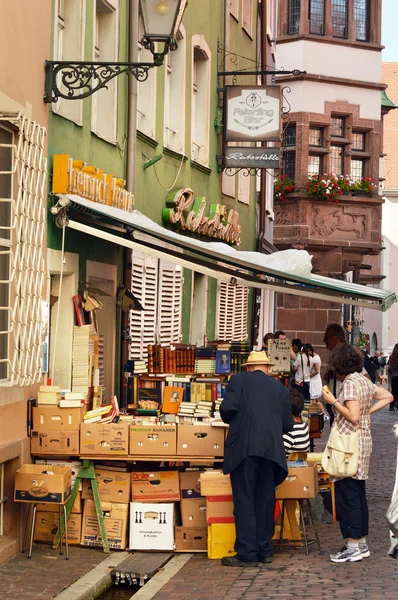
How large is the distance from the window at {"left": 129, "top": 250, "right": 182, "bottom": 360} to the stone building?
42.9ft

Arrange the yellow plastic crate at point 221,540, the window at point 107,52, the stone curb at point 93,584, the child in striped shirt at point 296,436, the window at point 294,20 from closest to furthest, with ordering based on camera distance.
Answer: the stone curb at point 93,584
the yellow plastic crate at point 221,540
the child in striped shirt at point 296,436
the window at point 107,52
the window at point 294,20

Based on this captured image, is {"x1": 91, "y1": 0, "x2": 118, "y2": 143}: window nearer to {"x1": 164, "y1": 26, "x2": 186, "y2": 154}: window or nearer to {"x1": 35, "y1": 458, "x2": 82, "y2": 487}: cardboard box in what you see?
{"x1": 164, "y1": 26, "x2": 186, "y2": 154}: window

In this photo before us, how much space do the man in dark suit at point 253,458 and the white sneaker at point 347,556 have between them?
545mm

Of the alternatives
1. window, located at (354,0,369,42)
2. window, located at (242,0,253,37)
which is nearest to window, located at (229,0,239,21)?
window, located at (242,0,253,37)

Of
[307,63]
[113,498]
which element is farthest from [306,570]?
[307,63]

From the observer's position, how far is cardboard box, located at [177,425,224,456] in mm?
11594

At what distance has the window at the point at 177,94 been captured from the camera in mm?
18186

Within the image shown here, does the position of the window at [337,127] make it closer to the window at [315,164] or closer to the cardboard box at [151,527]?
the window at [315,164]

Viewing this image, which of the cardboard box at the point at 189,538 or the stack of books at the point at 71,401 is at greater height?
the stack of books at the point at 71,401

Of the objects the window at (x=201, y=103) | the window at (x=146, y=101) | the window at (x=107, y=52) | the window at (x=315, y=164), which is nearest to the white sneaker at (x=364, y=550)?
the window at (x=107, y=52)

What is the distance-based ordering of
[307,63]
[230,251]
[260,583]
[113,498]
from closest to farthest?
[260,583] < [113,498] < [230,251] < [307,63]

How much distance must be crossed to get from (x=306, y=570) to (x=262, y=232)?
659 inches

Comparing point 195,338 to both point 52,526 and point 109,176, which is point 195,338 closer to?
point 109,176

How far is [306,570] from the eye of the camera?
414 inches
